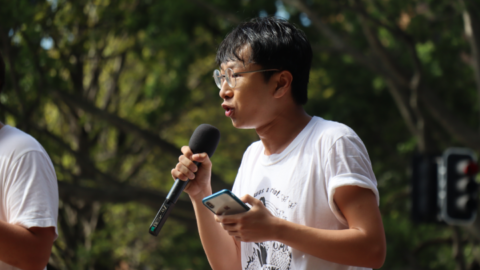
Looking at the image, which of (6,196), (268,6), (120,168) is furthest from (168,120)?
(6,196)

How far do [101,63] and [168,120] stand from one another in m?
1.84

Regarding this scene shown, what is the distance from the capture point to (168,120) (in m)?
10.9

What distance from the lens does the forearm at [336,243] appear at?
6.21 feet

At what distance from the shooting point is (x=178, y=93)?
9.09 metres

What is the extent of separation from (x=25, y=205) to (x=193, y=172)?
26.3 inches

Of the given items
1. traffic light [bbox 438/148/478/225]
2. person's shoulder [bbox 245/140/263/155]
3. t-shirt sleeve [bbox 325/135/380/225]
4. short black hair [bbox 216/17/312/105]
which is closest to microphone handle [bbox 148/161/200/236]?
person's shoulder [bbox 245/140/263/155]

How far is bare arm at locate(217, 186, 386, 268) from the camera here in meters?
1.89

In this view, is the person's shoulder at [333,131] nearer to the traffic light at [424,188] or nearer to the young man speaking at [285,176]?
the young man speaking at [285,176]

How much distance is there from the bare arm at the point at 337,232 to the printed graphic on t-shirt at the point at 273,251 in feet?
0.48

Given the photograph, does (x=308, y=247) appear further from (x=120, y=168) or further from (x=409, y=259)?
(x=120, y=168)

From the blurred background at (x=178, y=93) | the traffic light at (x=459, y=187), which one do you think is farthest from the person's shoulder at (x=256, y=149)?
the traffic light at (x=459, y=187)

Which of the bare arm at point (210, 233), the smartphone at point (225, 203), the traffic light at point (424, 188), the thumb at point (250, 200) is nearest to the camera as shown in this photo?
the smartphone at point (225, 203)

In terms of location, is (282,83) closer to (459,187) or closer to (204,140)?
(204,140)

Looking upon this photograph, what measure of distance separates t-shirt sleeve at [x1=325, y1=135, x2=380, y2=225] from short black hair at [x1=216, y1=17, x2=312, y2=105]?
36cm
